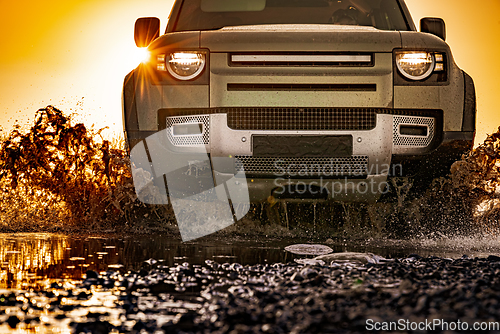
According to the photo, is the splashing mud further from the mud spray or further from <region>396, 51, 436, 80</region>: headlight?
<region>396, 51, 436, 80</region>: headlight

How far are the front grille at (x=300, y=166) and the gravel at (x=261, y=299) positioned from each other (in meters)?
1.03

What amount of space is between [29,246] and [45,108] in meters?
2.53

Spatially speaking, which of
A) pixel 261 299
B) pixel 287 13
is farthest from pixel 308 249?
pixel 287 13

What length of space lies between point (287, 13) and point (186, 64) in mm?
1471

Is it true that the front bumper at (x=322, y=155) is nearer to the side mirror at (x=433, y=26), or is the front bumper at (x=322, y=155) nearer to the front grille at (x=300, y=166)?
the front grille at (x=300, y=166)

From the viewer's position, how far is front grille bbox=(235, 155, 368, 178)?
4238 mm

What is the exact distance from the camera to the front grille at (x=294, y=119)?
425 cm

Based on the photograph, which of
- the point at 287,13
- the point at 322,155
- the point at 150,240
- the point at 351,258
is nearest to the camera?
the point at 351,258

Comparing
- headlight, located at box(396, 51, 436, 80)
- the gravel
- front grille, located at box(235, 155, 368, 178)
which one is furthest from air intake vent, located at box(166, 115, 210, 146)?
headlight, located at box(396, 51, 436, 80)

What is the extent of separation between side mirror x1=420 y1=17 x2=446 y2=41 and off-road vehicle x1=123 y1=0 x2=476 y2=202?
0.72 m

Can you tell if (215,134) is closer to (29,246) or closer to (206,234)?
(206,234)

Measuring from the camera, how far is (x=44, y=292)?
2688 mm

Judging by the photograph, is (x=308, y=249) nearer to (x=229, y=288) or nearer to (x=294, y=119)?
(x=294, y=119)

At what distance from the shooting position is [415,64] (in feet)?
14.4
